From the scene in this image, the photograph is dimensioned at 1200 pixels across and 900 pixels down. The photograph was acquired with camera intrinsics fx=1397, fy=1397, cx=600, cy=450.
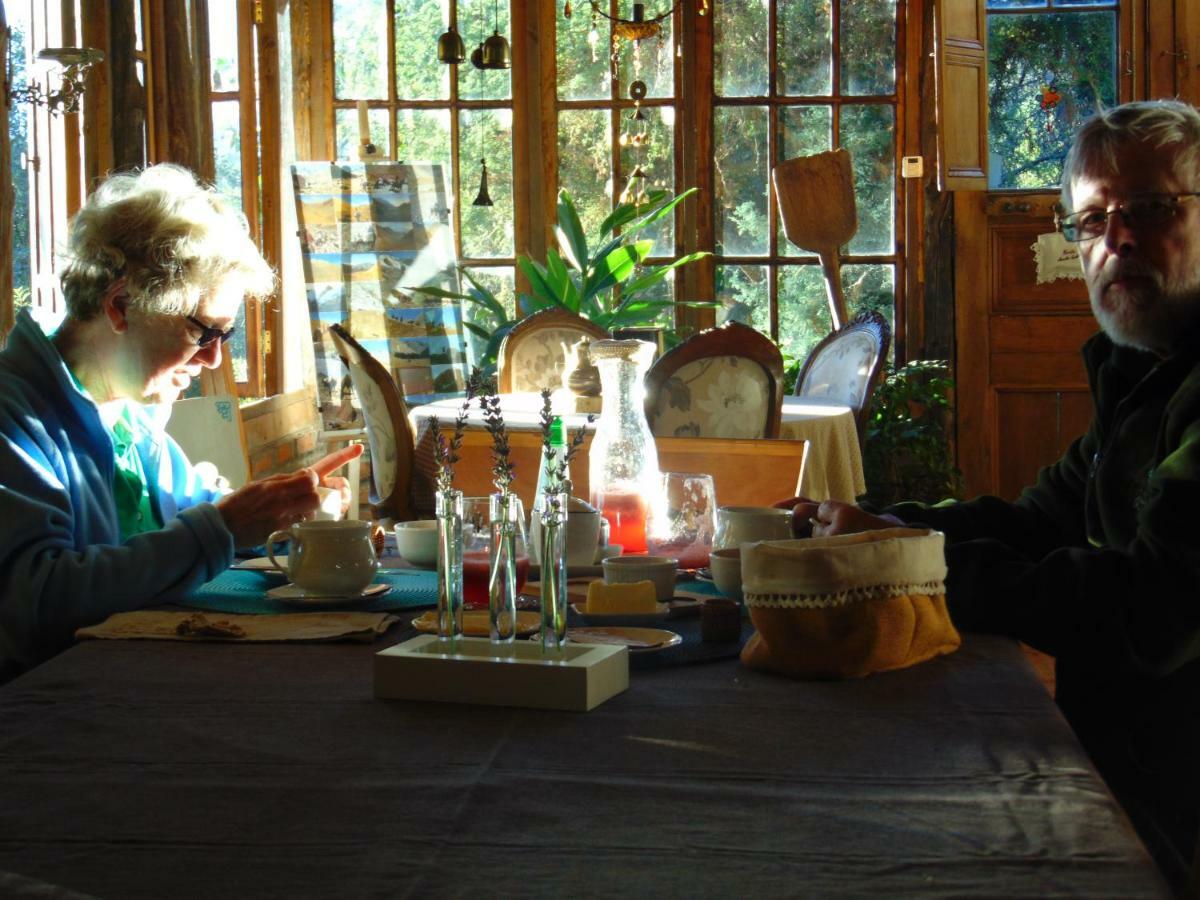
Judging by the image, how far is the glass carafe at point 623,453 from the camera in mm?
1901

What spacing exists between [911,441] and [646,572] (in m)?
4.69

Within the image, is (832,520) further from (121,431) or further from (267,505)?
(121,431)

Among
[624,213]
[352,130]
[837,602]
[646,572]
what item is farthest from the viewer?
[352,130]

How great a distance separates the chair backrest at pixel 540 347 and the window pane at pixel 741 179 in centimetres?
167

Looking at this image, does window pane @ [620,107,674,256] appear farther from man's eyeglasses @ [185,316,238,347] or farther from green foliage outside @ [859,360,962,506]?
man's eyeglasses @ [185,316,238,347]

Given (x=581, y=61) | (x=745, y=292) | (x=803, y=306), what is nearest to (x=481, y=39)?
(x=581, y=61)

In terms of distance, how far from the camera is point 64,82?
393 centimetres

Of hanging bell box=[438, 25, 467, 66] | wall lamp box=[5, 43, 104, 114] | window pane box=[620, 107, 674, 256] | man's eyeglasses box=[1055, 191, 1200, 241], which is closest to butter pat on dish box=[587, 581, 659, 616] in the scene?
man's eyeglasses box=[1055, 191, 1200, 241]

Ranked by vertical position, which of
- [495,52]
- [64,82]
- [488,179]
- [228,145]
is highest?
[495,52]

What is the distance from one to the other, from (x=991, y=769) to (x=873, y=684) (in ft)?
0.85

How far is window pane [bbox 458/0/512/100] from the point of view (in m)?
6.75

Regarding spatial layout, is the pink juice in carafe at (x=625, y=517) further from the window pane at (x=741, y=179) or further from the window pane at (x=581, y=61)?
the window pane at (x=581, y=61)

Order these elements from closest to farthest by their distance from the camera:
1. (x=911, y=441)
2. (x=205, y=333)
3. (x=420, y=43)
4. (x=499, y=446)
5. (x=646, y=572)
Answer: (x=499, y=446) < (x=646, y=572) < (x=205, y=333) < (x=911, y=441) < (x=420, y=43)

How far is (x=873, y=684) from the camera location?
4.11ft
